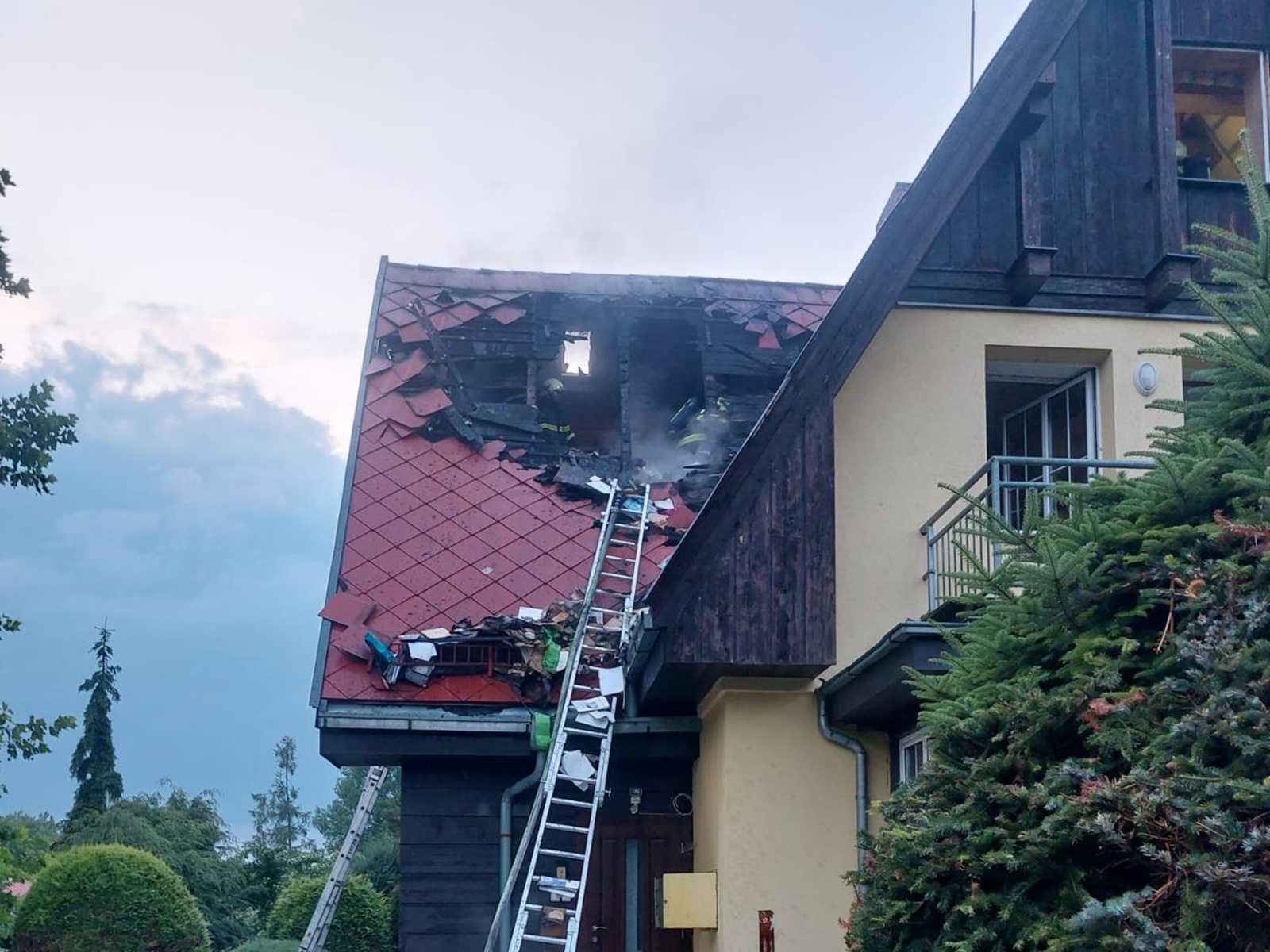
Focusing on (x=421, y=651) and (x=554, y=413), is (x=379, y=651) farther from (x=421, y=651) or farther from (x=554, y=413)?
(x=554, y=413)

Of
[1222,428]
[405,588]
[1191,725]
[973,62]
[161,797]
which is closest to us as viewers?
[1191,725]

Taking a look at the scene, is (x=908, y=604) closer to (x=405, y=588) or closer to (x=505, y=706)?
(x=505, y=706)

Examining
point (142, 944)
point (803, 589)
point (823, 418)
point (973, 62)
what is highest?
point (973, 62)

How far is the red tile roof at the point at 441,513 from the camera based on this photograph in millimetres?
10695

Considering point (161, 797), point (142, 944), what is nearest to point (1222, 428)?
point (142, 944)

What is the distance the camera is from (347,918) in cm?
1962

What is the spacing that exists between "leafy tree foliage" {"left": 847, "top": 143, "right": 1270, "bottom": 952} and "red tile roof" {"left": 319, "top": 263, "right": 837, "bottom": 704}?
5.59 metres

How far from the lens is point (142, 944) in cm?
1429

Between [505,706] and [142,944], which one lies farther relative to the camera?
[142,944]

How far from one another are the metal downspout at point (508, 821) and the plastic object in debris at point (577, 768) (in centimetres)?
18

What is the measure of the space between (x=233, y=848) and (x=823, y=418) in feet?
83.5

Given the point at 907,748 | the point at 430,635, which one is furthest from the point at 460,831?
the point at 907,748

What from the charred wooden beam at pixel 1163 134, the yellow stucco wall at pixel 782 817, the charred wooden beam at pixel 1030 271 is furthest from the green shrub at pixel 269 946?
the charred wooden beam at pixel 1163 134

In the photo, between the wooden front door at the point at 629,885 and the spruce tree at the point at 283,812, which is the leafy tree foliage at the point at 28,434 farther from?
the spruce tree at the point at 283,812
